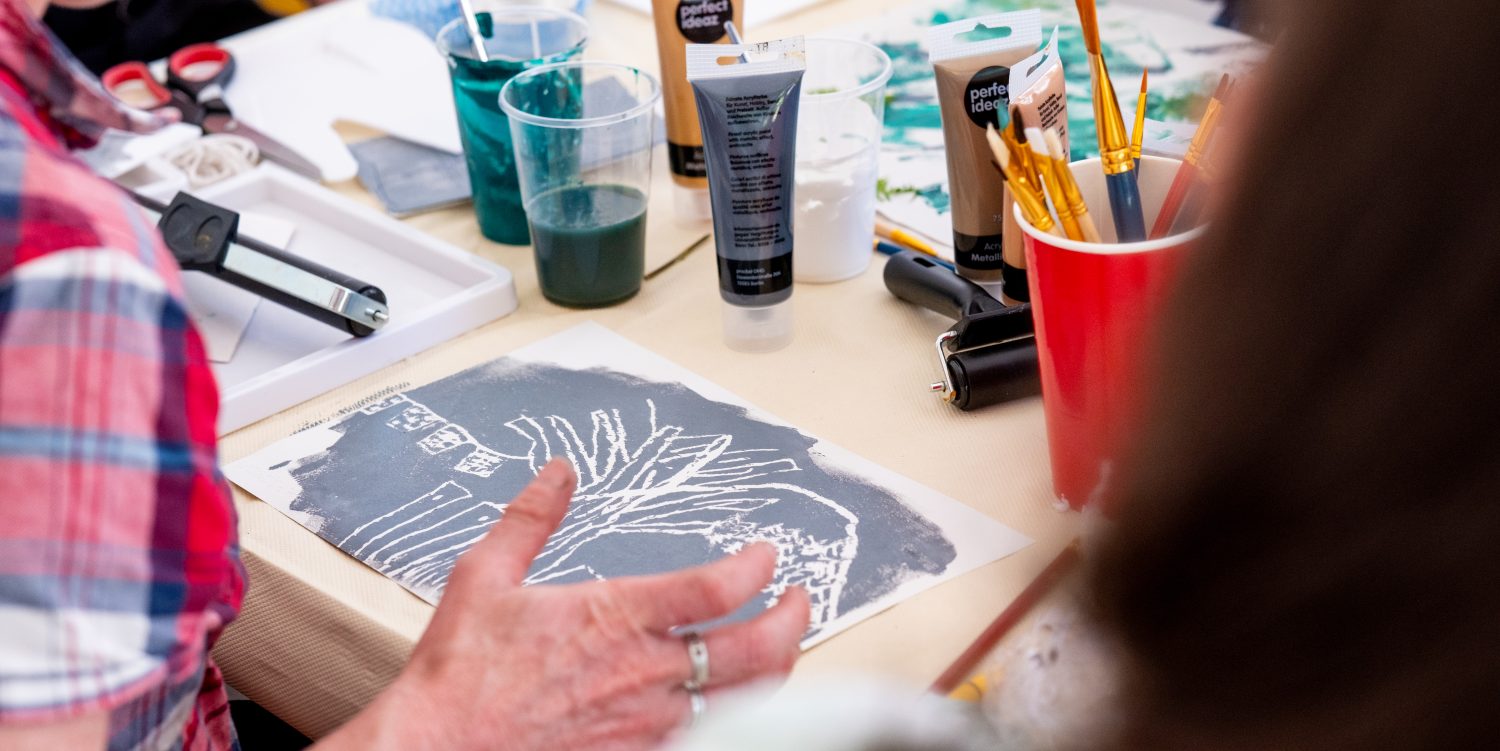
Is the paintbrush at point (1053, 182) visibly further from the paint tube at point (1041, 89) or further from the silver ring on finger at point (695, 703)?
the silver ring on finger at point (695, 703)

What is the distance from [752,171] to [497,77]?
0.25m

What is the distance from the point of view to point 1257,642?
0.29 metres

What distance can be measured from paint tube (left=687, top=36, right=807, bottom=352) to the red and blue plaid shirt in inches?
13.5

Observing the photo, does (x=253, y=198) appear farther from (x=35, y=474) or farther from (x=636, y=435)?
(x=35, y=474)

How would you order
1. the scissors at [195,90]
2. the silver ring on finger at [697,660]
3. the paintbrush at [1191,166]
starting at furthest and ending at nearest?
the scissors at [195,90] < the paintbrush at [1191,166] < the silver ring on finger at [697,660]

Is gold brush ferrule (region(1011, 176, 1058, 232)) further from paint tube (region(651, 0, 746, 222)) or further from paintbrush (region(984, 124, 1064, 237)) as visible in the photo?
paint tube (region(651, 0, 746, 222))

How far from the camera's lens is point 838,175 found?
85 cm

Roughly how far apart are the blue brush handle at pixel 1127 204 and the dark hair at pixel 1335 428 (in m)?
0.35

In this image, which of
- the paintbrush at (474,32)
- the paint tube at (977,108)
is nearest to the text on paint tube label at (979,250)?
the paint tube at (977,108)

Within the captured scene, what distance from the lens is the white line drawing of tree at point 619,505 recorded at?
2.07 ft

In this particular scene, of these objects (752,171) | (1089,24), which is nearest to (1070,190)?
(1089,24)

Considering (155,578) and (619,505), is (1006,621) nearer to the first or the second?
(619,505)

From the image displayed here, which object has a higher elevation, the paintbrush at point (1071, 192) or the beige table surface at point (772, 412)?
the paintbrush at point (1071, 192)

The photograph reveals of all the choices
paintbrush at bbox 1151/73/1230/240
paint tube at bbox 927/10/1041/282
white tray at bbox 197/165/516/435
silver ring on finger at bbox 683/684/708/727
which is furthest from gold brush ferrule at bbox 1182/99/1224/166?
white tray at bbox 197/165/516/435
